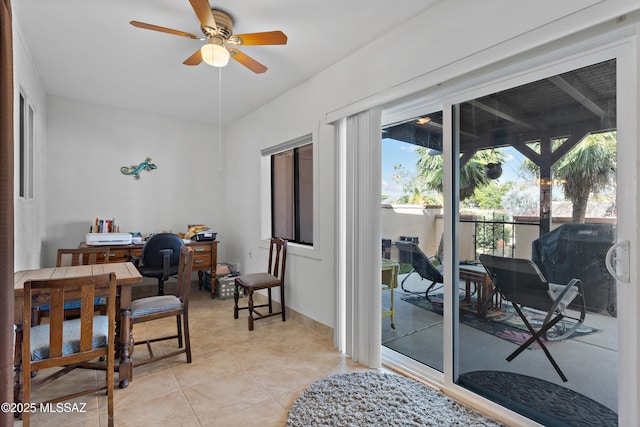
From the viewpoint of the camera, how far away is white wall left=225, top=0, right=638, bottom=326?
158cm

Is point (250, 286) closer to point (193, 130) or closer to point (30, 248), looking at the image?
point (30, 248)

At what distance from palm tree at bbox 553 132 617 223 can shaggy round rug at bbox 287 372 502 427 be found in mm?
1297

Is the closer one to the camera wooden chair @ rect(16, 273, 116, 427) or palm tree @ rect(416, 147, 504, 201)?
wooden chair @ rect(16, 273, 116, 427)

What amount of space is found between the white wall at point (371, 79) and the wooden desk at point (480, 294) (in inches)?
46.1

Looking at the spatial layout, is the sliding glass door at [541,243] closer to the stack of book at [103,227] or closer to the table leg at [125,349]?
the table leg at [125,349]

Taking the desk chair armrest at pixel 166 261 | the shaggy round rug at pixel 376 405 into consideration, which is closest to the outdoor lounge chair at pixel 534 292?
the shaggy round rug at pixel 376 405

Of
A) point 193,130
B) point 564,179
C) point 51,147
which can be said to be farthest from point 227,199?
point 564,179

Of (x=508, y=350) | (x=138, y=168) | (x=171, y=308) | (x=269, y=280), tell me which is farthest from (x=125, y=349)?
(x=138, y=168)

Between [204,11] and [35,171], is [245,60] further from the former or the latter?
[35,171]

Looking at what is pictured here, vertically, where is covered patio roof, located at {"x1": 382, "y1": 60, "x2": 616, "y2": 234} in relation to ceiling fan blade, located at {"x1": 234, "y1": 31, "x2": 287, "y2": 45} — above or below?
below

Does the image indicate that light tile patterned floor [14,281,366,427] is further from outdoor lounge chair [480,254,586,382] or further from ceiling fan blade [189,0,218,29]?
ceiling fan blade [189,0,218,29]

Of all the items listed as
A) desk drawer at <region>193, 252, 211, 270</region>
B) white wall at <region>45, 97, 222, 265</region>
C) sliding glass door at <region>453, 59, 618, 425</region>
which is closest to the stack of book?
white wall at <region>45, 97, 222, 265</region>

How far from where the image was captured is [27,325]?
1582 millimetres

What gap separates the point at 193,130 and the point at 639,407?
5311 millimetres
